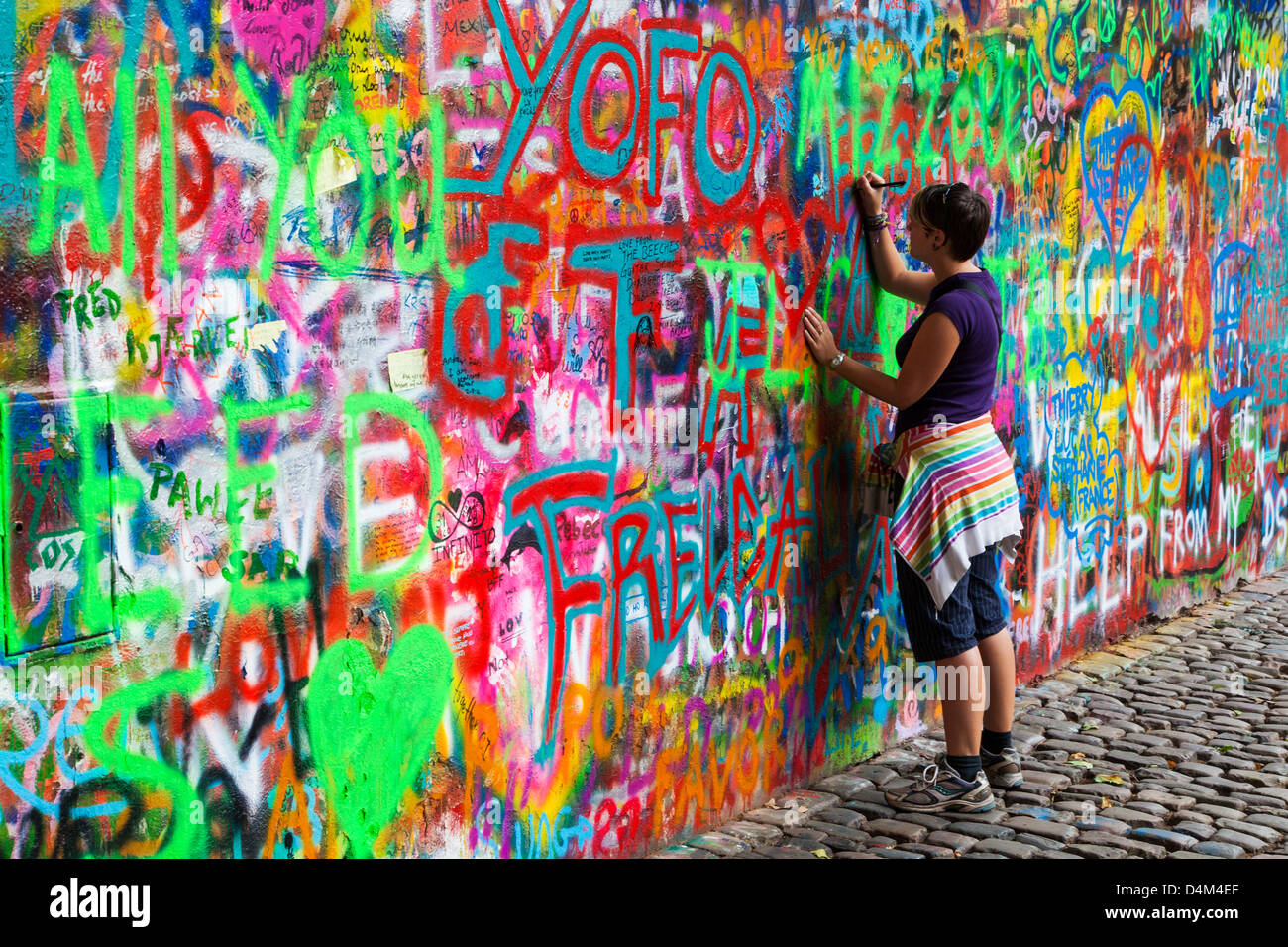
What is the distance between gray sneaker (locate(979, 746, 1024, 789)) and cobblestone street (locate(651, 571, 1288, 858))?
3 centimetres

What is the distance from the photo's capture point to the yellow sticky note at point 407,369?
132 inches

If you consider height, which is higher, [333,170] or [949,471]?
[333,170]

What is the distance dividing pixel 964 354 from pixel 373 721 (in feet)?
8.34

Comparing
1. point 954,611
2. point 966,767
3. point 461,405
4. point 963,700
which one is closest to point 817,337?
point 954,611

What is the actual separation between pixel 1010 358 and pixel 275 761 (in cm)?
412

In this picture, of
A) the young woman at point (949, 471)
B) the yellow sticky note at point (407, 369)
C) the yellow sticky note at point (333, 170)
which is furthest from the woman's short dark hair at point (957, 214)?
the yellow sticky note at point (333, 170)

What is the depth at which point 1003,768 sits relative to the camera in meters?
5.07

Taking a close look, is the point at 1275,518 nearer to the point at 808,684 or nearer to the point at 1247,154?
the point at 1247,154

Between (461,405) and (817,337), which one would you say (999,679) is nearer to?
(817,337)

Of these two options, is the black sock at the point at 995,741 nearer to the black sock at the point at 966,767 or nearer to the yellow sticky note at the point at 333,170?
the black sock at the point at 966,767

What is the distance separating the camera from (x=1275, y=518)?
9.40m

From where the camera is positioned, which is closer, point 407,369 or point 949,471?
point 407,369

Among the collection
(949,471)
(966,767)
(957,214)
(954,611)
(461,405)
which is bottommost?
(966,767)

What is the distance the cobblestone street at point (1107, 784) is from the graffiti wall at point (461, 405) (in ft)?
0.68
